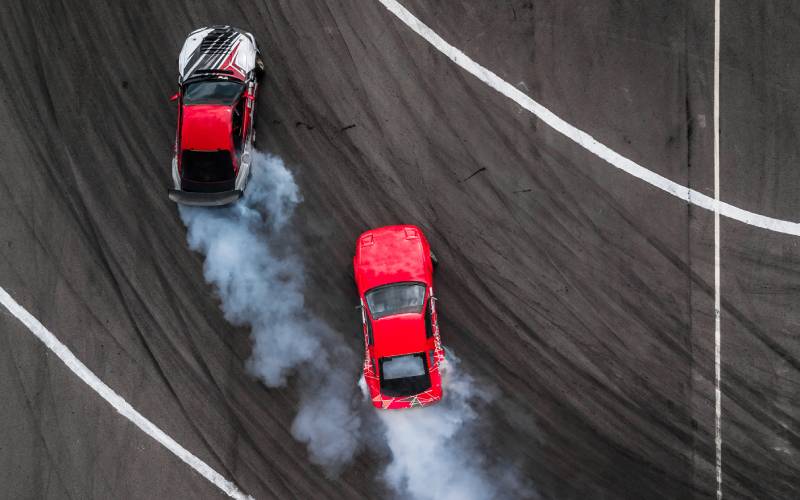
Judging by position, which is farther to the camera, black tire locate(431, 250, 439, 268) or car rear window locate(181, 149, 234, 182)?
black tire locate(431, 250, 439, 268)

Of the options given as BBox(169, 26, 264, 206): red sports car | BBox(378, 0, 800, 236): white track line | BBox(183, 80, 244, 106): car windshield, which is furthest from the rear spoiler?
BBox(378, 0, 800, 236): white track line

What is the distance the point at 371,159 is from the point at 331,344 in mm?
4000

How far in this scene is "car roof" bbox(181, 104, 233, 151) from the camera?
12.2m

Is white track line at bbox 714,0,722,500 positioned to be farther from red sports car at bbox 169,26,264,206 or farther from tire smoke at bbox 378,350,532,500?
red sports car at bbox 169,26,264,206

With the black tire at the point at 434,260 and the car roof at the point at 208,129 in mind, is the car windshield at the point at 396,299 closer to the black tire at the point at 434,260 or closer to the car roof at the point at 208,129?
the black tire at the point at 434,260

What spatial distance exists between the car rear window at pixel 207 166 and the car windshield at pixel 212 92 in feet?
3.38

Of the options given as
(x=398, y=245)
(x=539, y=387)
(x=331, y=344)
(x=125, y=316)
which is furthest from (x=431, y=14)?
(x=125, y=316)

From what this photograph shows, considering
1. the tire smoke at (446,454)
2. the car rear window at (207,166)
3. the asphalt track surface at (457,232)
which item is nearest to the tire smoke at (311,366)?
the tire smoke at (446,454)

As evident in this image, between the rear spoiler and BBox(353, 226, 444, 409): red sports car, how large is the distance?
2770 millimetres

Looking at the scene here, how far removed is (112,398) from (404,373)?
624cm

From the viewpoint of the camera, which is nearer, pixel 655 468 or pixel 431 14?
pixel 655 468

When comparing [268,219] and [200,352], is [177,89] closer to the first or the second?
[268,219]

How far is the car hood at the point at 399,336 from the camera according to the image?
38.3ft

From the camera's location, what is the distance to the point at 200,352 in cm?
1291
